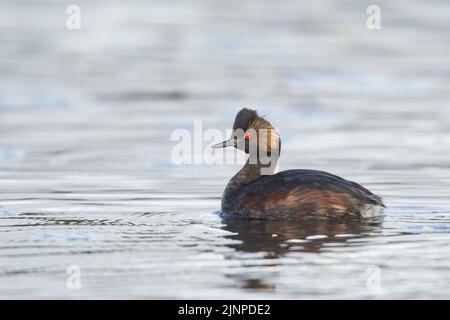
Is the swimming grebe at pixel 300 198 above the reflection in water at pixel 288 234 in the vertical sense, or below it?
above

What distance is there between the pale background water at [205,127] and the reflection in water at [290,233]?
37 mm

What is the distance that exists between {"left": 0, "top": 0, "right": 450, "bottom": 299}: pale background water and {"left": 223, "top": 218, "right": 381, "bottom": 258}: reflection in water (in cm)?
4

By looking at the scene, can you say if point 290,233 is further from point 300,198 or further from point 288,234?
point 300,198

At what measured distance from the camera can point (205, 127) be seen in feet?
56.4

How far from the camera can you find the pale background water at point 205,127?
8930 millimetres

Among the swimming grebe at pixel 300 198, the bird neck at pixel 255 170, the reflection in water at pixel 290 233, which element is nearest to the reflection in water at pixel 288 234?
the reflection in water at pixel 290 233

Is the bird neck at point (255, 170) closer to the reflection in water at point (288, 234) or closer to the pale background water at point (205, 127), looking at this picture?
the pale background water at point (205, 127)

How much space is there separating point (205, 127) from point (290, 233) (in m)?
6.88

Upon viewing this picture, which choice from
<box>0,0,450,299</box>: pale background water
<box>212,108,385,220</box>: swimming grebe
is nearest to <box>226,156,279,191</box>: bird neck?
<box>212,108,385,220</box>: swimming grebe

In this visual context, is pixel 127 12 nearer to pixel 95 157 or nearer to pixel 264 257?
pixel 95 157

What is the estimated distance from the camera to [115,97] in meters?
20.1

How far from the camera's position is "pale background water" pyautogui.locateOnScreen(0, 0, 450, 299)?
8.93 meters

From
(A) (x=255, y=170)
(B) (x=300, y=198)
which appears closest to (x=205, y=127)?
(A) (x=255, y=170)
